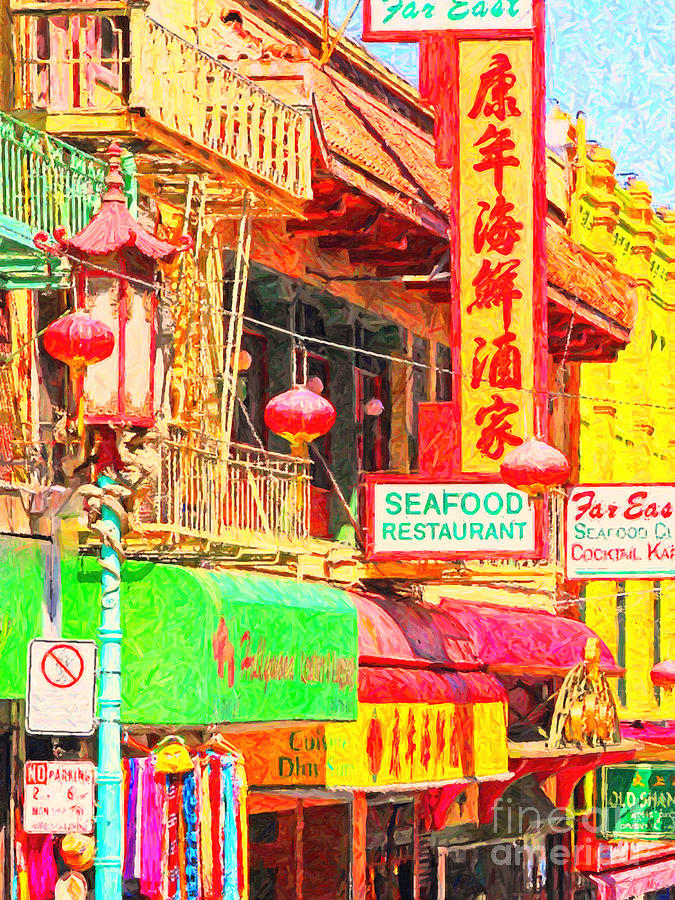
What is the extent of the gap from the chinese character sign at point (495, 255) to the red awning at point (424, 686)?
2.22 meters

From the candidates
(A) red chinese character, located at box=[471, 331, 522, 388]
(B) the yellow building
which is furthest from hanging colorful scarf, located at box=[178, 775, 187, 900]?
(B) the yellow building

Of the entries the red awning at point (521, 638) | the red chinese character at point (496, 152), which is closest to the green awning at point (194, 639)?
the red chinese character at point (496, 152)

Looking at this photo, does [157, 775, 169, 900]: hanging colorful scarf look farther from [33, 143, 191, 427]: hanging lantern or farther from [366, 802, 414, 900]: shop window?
[366, 802, 414, 900]: shop window

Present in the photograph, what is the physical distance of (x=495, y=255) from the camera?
2205cm

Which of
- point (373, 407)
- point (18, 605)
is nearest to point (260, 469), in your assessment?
point (18, 605)

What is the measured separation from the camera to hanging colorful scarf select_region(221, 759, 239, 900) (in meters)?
17.0

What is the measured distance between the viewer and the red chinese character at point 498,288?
72.0 ft

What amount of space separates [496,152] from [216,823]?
8.36 meters

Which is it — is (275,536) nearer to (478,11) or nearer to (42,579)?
(42,579)

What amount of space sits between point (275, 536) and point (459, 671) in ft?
19.3

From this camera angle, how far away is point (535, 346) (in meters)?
22.0

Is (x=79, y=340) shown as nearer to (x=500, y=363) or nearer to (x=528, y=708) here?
(x=500, y=363)

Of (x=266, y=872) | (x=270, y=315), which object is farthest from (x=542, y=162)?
(x=266, y=872)

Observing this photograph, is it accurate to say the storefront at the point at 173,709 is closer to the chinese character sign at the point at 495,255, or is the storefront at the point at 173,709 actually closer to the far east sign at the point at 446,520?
the far east sign at the point at 446,520
